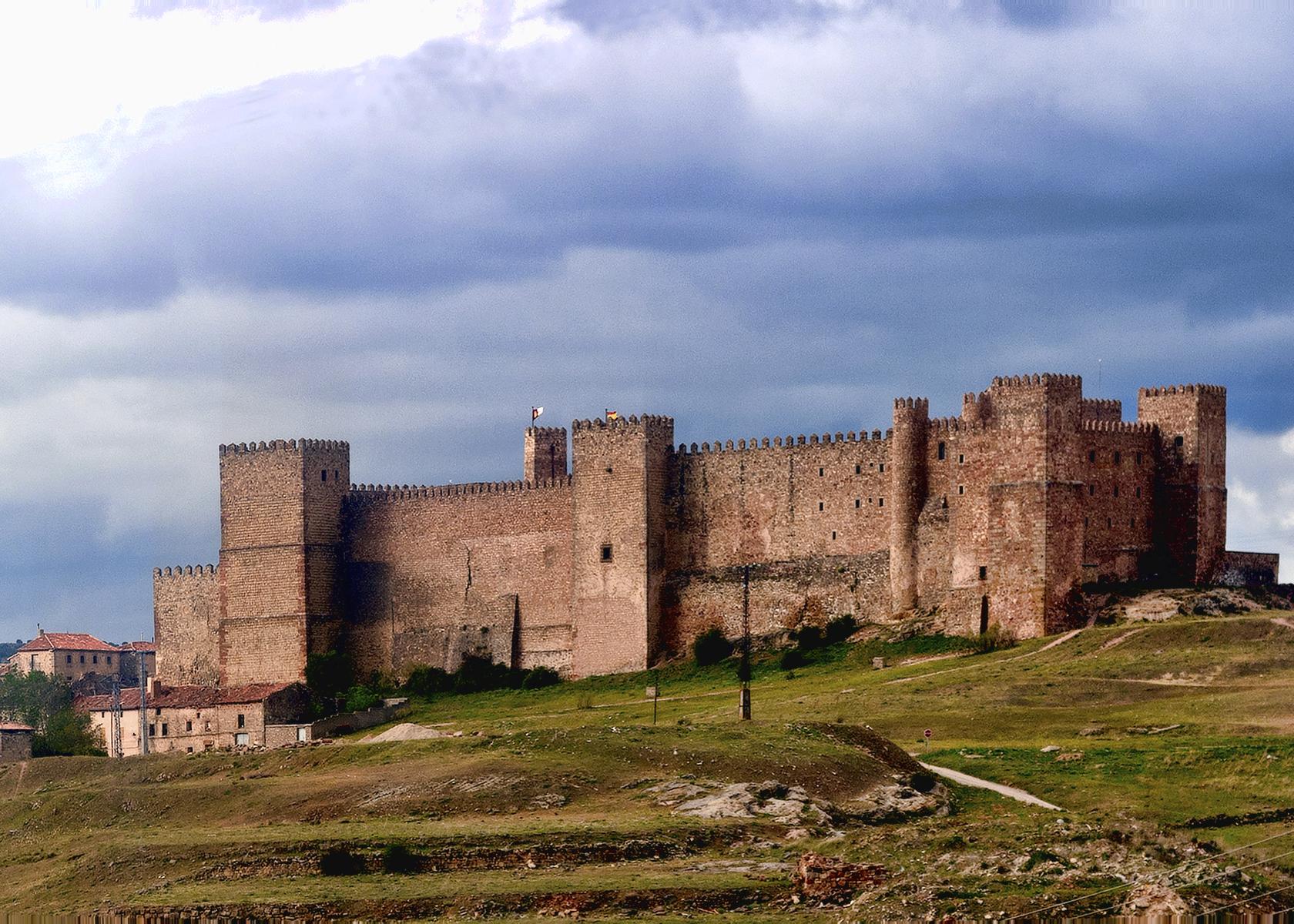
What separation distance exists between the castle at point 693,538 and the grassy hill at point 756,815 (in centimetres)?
344

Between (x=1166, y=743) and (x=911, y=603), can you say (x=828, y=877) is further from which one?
(x=911, y=603)

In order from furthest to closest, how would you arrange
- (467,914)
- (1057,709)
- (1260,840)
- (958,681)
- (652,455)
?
Result: (652,455), (958,681), (1057,709), (1260,840), (467,914)

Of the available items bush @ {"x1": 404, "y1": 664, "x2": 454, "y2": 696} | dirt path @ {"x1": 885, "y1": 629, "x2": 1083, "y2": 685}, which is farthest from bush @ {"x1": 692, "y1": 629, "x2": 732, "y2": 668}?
dirt path @ {"x1": 885, "y1": 629, "x2": 1083, "y2": 685}

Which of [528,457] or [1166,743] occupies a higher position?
[528,457]

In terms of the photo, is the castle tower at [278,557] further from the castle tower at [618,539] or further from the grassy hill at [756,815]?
the grassy hill at [756,815]

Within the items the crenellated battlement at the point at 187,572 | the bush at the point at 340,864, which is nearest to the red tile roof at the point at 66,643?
the crenellated battlement at the point at 187,572

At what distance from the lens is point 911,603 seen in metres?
72.6

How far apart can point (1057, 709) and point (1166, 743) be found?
16.6 feet

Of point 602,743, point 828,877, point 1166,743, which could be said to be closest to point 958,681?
point 1166,743

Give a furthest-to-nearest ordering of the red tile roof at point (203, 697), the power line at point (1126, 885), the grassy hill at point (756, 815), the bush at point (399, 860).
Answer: the red tile roof at point (203, 697) → the bush at point (399, 860) → the grassy hill at point (756, 815) → the power line at point (1126, 885)

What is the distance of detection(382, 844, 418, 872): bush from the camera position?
43.7 m

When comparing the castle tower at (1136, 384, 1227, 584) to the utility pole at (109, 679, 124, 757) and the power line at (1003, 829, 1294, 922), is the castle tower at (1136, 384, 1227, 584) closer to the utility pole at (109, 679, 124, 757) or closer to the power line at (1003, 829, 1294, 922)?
the power line at (1003, 829, 1294, 922)

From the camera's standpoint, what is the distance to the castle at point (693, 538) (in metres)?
69.6

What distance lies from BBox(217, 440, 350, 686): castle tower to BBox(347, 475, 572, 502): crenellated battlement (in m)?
0.91
